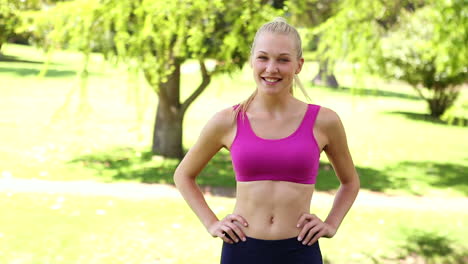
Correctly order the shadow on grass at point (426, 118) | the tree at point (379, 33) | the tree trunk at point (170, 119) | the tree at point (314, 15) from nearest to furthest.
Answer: the tree at point (379, 33), the tree at point (314, 15), the tree trunk at point (170, 119), the shadow on grass at point (426, 118)

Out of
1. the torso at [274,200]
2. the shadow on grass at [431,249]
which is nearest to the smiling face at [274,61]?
the torso at [274,200]

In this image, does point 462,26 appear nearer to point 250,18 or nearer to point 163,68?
point 250,18

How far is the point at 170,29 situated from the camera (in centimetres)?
953

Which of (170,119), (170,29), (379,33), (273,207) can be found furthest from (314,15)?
(273,207)

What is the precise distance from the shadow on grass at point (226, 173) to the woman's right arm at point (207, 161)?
8119 mm

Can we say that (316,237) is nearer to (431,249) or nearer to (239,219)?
(239,219)

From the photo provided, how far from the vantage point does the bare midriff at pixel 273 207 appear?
2564 millimetres

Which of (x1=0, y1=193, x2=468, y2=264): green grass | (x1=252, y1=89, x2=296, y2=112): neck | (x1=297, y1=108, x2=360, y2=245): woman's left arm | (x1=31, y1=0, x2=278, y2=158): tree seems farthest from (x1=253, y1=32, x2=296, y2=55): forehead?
(x1=31, y1=0, x2=278, y2=158): tree

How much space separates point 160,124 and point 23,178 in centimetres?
304

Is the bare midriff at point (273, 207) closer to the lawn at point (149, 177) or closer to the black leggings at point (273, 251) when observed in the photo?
the black leggings at point (273, 251)

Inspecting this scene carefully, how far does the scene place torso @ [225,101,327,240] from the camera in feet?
8.41

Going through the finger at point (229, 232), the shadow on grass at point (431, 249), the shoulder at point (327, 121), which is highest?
the shoulder at point (327, 121)

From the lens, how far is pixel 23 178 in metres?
11.7

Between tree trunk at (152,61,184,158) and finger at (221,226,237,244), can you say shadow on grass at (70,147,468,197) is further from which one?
finger at (221,226,237,244)
